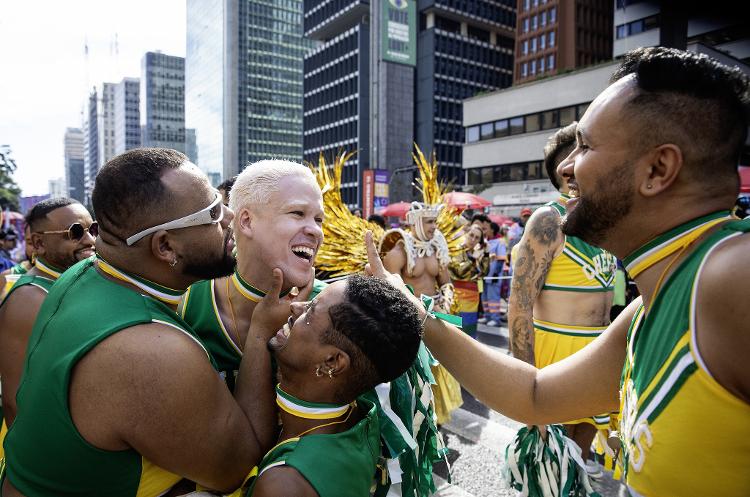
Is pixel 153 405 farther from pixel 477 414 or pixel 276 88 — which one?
pixel 276 88

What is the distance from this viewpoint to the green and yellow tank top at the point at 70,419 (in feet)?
5.01

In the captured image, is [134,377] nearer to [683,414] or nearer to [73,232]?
[683,414]

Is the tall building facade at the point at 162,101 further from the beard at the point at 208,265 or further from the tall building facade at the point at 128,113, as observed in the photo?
the beard at the point at 208,265

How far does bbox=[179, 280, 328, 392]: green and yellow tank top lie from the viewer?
226 centimetres

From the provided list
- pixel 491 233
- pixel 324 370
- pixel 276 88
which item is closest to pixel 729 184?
pixel 324 370

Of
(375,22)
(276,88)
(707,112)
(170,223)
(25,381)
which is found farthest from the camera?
(276,88)

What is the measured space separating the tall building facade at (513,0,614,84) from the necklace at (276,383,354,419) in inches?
3171

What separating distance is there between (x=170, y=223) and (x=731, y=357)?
1722 mm

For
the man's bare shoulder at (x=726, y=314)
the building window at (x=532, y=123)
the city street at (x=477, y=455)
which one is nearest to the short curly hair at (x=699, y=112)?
the man's bare shoulder at (x=726, y=314)

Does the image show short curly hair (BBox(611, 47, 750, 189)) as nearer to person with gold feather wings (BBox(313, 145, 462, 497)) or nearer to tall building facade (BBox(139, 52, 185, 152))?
person with gold feather wings (BBox(313, 145, 462, 497))

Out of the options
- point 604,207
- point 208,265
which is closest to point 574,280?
point 604,207

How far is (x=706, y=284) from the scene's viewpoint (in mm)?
1282

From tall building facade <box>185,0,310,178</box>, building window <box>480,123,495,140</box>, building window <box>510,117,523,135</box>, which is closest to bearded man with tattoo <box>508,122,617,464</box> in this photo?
building window <box>510,117,523,135</box>

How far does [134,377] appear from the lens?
1.49 metres
